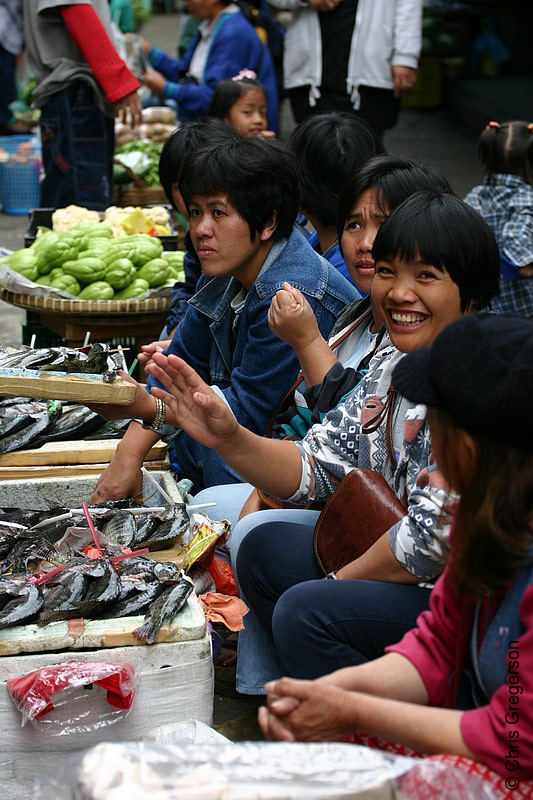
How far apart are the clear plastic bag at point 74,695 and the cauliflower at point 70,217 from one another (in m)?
3.25

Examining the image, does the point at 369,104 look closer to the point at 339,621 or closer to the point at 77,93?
the point at 77,93

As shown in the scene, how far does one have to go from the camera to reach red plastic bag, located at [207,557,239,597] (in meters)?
2.90

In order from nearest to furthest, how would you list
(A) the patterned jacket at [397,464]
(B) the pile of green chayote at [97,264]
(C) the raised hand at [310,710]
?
(C) the raised hand at [310,710]
(A) the patterned jacket at [397,464]
(B) the pile of green chayote at [97,264]

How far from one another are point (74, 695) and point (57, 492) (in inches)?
41.6

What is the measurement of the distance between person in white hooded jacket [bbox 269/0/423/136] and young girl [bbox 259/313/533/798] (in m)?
4.86

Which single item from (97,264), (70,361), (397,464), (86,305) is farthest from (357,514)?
(97,264)

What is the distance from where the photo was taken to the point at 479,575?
1.60m

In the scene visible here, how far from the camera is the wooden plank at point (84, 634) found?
2.25 metres

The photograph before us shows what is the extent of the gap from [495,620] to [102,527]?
1448mm

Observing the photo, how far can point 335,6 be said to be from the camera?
6203mm

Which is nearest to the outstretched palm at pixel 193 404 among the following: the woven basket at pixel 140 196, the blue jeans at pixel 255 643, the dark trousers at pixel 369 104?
the blue jeans at pixel 255 643

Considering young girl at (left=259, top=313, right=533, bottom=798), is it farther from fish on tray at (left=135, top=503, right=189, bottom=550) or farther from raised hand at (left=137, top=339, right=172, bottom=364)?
raised hand at (left=137, top=339, right=172, bottom=364)

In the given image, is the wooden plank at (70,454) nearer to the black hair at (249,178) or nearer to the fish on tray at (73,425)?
the fish on tray at (73,425)

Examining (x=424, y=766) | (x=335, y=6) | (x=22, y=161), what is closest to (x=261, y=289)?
(x=424, y=766)
